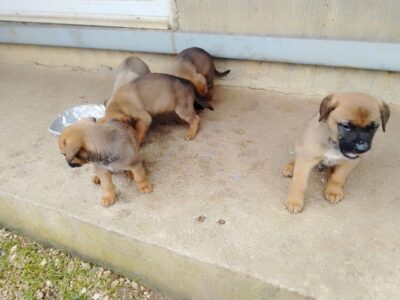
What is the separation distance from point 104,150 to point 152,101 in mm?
967

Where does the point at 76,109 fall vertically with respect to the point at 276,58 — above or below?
below

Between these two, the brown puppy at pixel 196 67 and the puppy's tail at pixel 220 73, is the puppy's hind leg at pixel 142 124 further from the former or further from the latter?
the puppy's tail at pixel 220 73

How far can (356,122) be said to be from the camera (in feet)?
6.67

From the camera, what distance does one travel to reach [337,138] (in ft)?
7.14

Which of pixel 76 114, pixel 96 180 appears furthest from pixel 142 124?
pixel 76 114

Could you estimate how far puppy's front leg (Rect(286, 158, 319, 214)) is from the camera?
2418 millimetres

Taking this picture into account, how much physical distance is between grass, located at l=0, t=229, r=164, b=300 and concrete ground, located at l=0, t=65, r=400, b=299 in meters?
0.12

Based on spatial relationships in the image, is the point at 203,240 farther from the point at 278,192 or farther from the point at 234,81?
the point at 234,81

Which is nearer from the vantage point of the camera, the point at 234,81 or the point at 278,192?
the point at 278,192

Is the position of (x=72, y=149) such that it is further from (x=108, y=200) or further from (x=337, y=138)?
(x=337, y=138)

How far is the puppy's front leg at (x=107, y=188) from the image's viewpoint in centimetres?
268

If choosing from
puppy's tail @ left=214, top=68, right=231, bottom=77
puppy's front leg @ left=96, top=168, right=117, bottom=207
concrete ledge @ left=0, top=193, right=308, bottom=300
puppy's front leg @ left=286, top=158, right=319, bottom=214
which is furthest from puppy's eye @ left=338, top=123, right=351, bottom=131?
puppy's tail @ left=214, top=68, right=231, bottom=77

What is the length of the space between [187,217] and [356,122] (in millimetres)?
1278

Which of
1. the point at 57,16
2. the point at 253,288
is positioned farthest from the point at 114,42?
the point at 253,288
